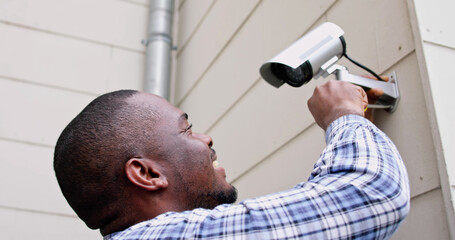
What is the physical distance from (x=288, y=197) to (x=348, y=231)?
0.12 meters

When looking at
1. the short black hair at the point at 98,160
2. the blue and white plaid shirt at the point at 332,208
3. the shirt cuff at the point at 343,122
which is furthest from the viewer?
the short black hair at the point at 98,160

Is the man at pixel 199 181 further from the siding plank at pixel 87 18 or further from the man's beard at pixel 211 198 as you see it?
the siding plank at pixel 87 18

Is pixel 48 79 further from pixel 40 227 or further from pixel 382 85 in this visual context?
pixel 382 85

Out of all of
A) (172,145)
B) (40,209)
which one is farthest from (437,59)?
(40,209)

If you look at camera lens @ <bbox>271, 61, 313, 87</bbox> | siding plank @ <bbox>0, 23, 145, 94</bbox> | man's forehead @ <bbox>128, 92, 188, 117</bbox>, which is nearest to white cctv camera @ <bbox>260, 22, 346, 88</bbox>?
camera lens @ <bbox>271, 61, 313, 87</bbox>

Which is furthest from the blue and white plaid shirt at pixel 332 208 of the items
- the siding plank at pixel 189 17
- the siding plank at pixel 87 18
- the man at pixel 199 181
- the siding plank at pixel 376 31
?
the siding plank at pixel 87 18

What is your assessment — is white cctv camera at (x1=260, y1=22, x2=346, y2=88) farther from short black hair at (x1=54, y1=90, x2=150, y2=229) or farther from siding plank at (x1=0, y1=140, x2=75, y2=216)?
siding plank at (x1=0, y1=140, x2=75, y2=216)

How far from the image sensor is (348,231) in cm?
91

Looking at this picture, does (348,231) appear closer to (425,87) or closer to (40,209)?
(425,87)

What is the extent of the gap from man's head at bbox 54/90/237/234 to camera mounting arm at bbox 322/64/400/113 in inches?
14.3

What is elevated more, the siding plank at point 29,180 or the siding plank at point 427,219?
the siding plank at point 29,180

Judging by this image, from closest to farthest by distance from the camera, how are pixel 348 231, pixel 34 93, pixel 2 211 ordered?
pixel 348 231
pixel 2 211
pixel 34 93

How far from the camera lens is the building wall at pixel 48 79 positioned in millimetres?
2393

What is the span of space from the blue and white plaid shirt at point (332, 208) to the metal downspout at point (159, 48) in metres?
1.73
